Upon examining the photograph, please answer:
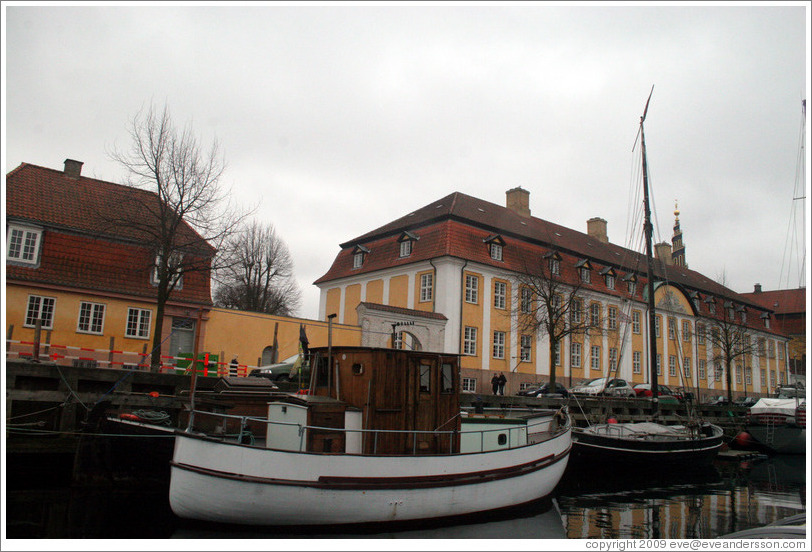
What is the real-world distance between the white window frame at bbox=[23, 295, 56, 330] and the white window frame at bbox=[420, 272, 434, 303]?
18.4 m

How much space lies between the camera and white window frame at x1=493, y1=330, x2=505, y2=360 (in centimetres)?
3531

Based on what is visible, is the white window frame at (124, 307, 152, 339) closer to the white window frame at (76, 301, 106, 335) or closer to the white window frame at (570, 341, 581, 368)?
the white window frame at (76, 301, 106, 335)

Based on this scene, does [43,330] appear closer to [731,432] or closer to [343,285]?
[343,285]

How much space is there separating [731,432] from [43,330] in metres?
33.7

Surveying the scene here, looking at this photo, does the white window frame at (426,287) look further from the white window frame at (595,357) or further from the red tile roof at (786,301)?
the red tile roof at (786,301)

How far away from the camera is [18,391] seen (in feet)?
48.3

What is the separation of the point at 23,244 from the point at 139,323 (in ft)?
17.4

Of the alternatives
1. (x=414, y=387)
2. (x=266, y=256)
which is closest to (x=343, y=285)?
(x=266, y=256)

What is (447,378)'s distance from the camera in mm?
13156

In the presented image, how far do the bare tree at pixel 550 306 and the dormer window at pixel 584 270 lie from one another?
50.6 inches

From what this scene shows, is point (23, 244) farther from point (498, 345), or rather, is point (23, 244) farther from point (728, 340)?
point (728, 340)

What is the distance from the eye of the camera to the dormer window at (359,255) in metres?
39.6

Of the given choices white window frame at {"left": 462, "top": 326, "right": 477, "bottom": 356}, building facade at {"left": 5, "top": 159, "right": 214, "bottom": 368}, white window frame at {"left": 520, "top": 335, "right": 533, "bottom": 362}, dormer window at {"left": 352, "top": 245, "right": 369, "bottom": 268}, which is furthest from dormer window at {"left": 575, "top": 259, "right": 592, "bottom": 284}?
building facade at {"left": 5, "top": 159, "right": 214, "bottom": 368}

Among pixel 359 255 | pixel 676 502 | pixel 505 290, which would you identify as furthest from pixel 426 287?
pixel 676 502
